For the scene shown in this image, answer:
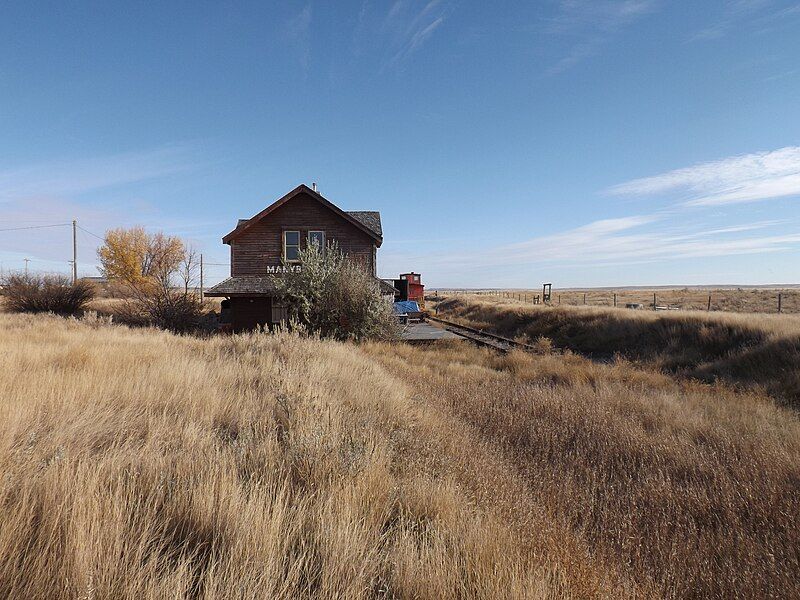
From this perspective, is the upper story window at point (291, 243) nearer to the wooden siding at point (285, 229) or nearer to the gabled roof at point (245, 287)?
the wooden siding at point (285, 229)

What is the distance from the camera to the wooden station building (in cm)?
1909

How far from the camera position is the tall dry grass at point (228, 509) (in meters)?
1.93

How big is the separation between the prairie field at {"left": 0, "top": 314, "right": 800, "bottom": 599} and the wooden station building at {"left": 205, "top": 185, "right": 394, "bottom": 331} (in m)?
12.4

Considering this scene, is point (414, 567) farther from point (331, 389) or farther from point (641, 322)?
point (641, 322)

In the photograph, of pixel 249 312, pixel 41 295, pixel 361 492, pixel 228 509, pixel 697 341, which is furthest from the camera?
pixel 41 295

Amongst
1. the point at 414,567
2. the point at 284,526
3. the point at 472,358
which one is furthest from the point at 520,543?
the point at 472,358

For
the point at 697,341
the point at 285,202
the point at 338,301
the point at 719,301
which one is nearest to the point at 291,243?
the point at 285,202

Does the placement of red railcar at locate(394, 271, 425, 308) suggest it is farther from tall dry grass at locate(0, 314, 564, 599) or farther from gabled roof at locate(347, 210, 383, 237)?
tall dry grass at locate(0, 314, 564, 599)

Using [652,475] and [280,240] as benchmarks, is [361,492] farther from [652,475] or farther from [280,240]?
[280,240]

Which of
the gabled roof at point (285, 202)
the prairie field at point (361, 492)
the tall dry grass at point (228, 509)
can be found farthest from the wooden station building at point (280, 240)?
the tall dry grass at point (228, 509)

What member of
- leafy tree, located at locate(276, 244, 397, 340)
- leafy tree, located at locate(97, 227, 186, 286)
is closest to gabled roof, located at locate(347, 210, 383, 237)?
leafy tree, located at locate(276, 244, 397, 340)

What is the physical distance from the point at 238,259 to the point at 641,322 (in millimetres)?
19734

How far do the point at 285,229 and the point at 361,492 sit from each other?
18.2m

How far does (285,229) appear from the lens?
19.5 metres
